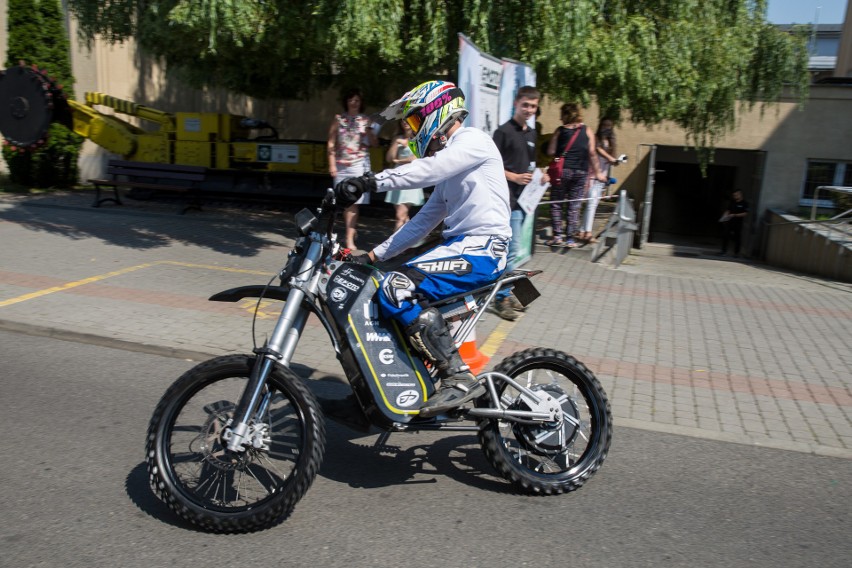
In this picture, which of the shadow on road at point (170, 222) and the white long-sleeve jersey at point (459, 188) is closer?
the white long-sleeve jersey at point (459, 188)

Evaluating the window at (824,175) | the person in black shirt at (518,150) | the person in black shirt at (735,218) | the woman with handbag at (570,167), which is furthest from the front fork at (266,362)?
the window at (824,175)

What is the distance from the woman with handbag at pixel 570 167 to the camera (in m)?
10.5

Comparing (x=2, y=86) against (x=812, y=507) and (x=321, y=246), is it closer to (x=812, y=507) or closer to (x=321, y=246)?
(x=321, y=246)

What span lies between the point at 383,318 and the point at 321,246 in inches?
18.8

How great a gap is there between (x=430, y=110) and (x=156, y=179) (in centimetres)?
1111

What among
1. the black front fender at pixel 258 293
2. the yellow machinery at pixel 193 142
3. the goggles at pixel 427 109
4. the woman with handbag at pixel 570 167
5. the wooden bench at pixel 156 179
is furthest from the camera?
the yellow machinery at pixel 193 142

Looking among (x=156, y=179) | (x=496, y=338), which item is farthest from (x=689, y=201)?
(x=496, y=338)

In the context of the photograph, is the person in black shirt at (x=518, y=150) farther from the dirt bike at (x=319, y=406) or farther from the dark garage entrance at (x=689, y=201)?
the dark garage entrance at (x=689, y=201)

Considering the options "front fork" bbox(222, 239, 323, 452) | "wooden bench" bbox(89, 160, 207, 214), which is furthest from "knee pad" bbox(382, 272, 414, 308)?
"wooden bench" bbox(89, 160, 207, 214)

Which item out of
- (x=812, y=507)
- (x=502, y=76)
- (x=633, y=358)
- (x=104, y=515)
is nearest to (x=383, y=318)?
(x=104, y=515)

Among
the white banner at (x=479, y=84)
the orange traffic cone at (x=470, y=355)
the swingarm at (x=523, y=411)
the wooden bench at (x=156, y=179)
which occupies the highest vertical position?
the white banner at (x=479, y=84)

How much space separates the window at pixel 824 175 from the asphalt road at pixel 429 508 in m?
18.1

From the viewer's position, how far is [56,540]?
3.33 meters

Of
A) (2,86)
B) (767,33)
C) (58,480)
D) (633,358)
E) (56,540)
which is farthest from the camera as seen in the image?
(767,33)
